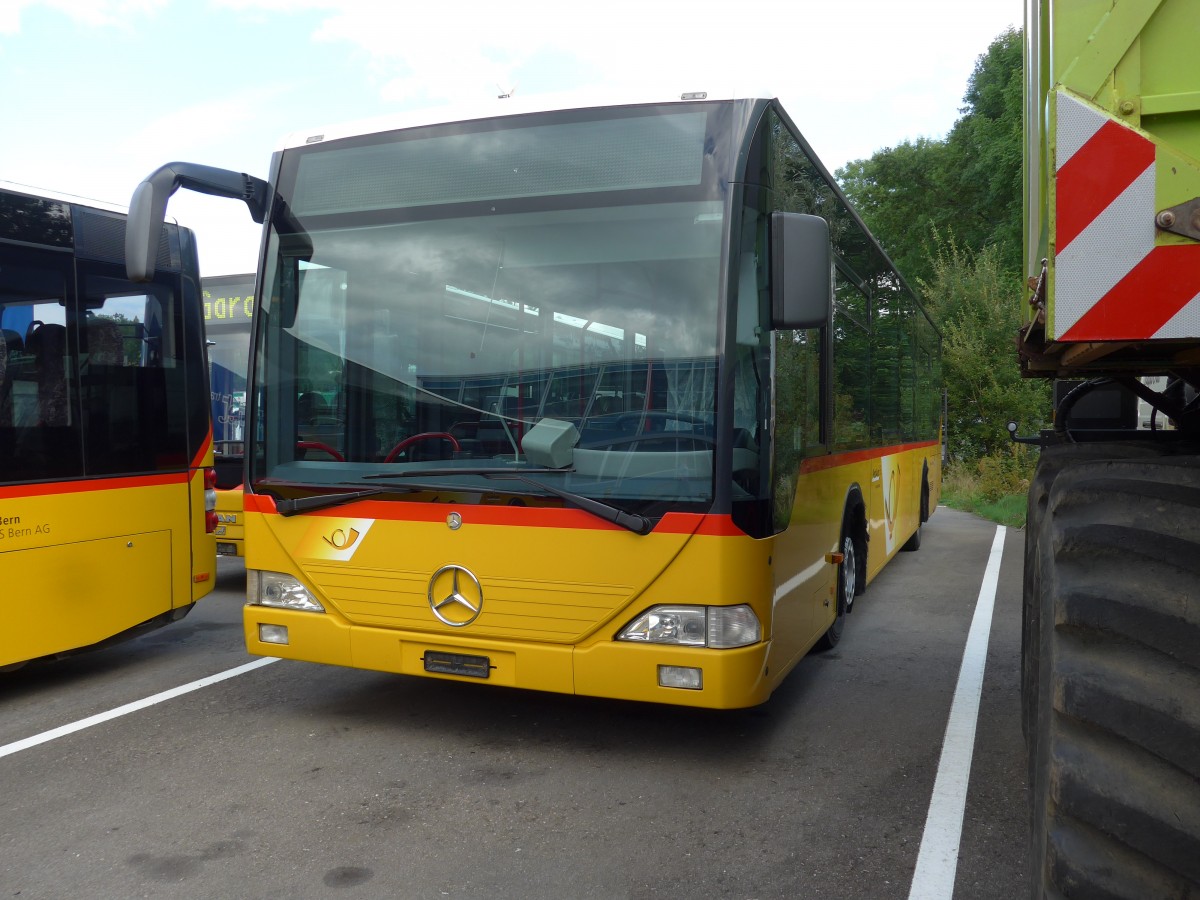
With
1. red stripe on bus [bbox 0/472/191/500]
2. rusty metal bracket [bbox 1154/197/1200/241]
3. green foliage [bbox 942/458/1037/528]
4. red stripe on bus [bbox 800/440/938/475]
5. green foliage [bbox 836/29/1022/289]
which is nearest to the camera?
rusty metal bracket [bbox 1154/197/1200/241]

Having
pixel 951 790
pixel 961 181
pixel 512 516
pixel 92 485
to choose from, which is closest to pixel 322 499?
pixel 512 516

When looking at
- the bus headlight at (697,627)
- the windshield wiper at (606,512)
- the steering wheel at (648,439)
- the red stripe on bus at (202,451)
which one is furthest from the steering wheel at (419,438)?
the red stripe on bus at (202,451)

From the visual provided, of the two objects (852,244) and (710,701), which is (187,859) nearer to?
(710,701)

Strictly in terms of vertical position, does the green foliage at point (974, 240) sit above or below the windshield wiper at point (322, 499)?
above

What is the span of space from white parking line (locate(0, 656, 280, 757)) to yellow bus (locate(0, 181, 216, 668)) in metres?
0.62

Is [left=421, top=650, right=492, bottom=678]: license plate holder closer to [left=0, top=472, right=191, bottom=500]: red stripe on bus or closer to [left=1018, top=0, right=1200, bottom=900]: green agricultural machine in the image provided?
[left=0, top=472, right=191, bottom=500]: red stripe on bus

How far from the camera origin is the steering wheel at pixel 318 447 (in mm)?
4953

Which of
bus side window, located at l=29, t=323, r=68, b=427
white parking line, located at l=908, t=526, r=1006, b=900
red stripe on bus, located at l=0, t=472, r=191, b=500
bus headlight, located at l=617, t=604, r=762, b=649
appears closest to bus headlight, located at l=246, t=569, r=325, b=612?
red stripe on bus, located at l=0, t=472, r=191, b=500

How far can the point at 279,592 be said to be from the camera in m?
5.07

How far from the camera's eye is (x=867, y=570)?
799cm

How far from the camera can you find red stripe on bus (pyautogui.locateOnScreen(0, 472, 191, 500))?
5.62m

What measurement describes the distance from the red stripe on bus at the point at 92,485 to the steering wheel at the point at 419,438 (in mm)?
2284

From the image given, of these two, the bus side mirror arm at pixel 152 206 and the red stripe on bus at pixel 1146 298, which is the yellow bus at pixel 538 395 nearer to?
the bus side mirror arm at pixel 152 206

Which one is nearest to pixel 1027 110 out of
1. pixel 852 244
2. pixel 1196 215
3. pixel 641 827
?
pixel 1196 215
